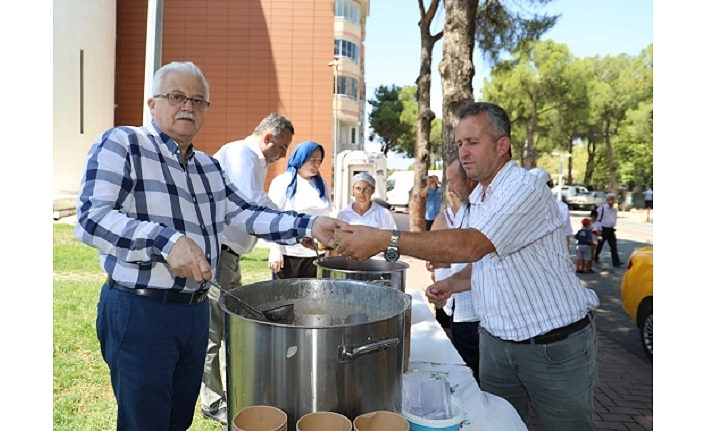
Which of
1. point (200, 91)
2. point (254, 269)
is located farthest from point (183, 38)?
point (200, 91)

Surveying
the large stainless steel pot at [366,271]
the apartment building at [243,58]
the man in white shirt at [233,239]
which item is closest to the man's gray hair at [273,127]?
the man in white shirt at [233,239]

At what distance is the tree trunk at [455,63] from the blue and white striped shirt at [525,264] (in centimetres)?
384

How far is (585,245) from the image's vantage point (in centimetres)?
1055

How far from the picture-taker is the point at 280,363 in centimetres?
121

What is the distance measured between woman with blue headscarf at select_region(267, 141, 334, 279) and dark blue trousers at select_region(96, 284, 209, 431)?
2.19 meters

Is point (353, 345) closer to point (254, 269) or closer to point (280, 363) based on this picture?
point (280, 363)

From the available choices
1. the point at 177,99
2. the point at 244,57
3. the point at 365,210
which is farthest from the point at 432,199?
the point at 244,57

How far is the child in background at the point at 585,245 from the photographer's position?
10.3 m

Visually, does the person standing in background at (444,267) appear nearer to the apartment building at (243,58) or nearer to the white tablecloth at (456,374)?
the white tablecloth at (456,374)

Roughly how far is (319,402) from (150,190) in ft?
3.61

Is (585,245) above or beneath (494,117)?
beneath

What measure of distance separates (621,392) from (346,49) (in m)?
32.2

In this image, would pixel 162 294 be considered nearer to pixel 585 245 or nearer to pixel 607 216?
pixel 585 245

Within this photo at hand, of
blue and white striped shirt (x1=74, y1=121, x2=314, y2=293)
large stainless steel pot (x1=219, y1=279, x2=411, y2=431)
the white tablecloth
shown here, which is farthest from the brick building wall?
large stainless steel pot (x1=219, y1=279, x2=411, y2=431)
